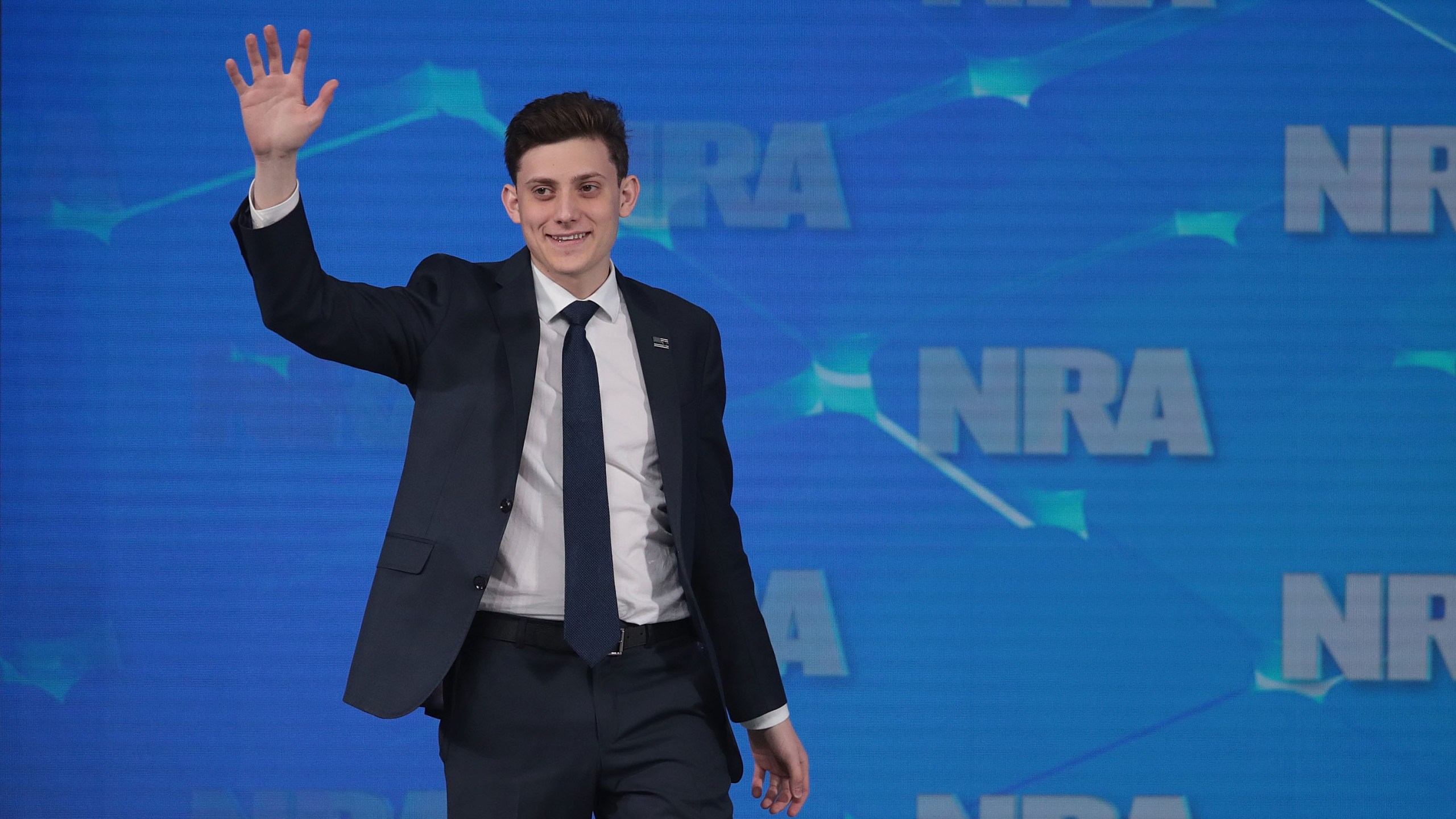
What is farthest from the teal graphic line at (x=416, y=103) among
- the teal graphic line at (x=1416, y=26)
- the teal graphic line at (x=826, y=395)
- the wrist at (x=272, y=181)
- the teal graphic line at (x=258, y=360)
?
the teal graphic line at (x=1416, y=26)

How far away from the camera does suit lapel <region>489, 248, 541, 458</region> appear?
1708 mm

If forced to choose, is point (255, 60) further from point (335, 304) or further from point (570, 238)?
point (570, 238)

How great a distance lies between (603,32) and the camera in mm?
3391

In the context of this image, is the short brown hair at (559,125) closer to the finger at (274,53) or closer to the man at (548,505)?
the man at (548,505)

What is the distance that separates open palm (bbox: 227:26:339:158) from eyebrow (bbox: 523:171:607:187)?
0.32m

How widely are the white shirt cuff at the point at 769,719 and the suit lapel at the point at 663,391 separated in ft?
0.99

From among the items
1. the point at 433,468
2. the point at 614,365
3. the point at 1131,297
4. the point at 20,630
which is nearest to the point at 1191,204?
the point at 1131,297

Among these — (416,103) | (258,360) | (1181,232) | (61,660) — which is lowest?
(61,660)

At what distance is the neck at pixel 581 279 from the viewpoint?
1.83m

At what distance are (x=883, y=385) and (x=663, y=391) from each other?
5.27ft

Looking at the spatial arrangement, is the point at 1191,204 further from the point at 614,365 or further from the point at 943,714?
the point at 614,365

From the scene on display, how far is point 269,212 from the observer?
1523mm

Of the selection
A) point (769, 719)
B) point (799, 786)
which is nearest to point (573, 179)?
point (769, 719)

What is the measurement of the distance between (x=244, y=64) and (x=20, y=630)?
1558 millimetres
